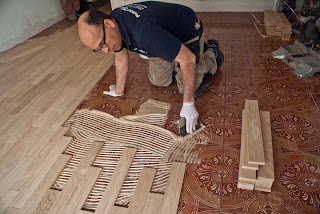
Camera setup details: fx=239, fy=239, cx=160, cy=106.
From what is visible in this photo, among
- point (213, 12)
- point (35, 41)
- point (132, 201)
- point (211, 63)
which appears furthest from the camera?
point (213, 12)

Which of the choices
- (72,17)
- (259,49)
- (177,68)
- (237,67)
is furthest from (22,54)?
(259,49)

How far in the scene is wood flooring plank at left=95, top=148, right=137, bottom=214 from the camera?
1.40 m

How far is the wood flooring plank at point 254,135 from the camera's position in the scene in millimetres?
1397

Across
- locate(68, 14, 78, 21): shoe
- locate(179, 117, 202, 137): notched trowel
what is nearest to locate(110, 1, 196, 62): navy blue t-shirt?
locate(179, 117, 202, 137): notched trowel

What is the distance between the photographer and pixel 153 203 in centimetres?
139

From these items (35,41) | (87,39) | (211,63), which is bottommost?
(35,41)

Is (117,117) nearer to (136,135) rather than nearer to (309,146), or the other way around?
(136,135)

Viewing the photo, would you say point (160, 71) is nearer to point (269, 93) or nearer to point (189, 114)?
point (189, 114)

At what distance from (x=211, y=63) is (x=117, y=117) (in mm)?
1078

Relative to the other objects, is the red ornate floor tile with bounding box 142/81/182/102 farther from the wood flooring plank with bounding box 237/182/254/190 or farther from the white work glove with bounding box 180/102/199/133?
the wood flooring plank with bounding box 237/182/254/190

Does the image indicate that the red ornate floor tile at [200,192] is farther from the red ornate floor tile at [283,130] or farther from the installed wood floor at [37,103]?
the installed wood floor at [37,103]

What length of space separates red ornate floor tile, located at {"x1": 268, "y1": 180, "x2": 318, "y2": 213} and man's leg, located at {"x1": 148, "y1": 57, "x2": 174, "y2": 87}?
1.36 metres

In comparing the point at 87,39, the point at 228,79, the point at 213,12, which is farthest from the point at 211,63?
the point at 213,12

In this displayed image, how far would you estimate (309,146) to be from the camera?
166 cm
